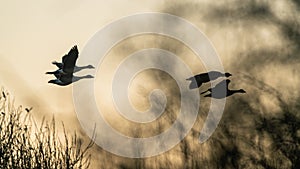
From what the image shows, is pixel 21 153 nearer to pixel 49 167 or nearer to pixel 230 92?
pixel 49 167

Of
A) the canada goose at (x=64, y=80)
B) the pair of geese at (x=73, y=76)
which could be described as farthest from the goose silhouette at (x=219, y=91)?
the canada goose at (x=64, y=80)

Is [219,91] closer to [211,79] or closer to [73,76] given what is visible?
[211,79]

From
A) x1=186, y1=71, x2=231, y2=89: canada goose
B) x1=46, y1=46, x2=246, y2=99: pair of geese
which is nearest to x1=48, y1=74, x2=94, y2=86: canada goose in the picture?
x1=46, y1=46, x2=246, y2=99: pair of geese

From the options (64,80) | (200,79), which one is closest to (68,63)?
(64,80)

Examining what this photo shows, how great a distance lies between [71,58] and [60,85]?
1095 millimetres

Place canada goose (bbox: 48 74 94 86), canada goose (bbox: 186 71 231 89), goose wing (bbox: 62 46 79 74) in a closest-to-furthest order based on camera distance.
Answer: goose wing (bbox: 62 46 79 74)
canada goose (bbox: 48 74 94 86)
canada goose (bbox: 186 71 231 89)

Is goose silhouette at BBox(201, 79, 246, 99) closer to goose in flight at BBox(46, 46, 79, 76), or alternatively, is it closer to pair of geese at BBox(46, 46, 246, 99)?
pair of geese at BBox(46, 46, 246, 99)

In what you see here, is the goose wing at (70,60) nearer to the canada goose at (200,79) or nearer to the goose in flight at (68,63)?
the goose in flight at (68,63)

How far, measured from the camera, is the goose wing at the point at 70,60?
93.0 feet

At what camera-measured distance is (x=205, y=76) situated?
3244cm

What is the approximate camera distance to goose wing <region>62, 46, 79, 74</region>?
28.3 metres

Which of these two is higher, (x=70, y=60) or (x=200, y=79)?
(x=200, y=79)

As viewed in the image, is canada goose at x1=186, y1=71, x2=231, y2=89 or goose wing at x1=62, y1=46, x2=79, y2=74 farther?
canada goose at x1=186, y1=71, x2=231, y2=89

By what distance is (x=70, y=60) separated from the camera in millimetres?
28719
